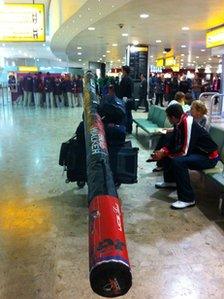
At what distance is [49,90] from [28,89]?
1.18 metres

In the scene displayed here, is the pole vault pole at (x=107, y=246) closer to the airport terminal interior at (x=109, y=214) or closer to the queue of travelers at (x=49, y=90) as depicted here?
the airport terminal interior at (x=109, y=214)

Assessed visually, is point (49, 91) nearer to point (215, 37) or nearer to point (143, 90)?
point (143, 90)

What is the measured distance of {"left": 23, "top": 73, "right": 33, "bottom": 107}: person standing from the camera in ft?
59.8

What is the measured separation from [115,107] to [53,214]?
4.96ft

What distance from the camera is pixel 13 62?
3716cm

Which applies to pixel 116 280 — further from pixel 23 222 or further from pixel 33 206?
pixel 33 206

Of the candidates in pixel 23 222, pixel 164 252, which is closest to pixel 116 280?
pixel 164 252

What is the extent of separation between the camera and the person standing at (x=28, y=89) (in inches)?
717

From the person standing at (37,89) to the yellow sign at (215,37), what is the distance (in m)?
9.21

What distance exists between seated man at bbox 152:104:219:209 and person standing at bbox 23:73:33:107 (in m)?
14.8

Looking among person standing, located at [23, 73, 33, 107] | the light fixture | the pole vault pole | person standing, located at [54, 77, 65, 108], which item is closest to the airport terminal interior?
the pole vault pole

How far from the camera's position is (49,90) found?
1830 cm

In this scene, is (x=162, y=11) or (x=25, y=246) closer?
(x=25, y=246)

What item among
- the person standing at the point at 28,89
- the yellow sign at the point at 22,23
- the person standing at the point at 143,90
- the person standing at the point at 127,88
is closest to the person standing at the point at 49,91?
the person standing at the point at 28,89
